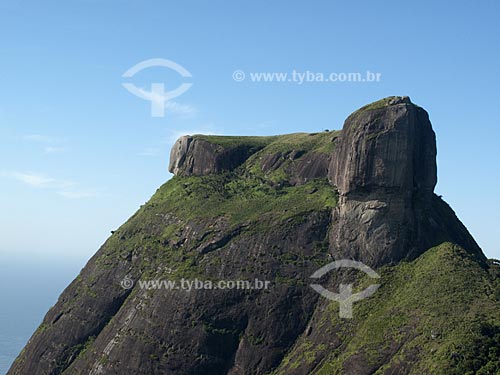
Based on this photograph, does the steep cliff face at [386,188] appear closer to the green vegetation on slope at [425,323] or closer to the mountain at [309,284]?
the mountain at [309,284]

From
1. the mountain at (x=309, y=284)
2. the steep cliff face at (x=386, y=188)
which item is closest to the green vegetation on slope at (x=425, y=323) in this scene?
the mountain at (x=309, y=284)

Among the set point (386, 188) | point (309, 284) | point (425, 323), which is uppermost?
point (386, 188)

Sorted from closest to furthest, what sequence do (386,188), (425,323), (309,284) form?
1. (425,323)
2. (386,188)
3. (309,284)

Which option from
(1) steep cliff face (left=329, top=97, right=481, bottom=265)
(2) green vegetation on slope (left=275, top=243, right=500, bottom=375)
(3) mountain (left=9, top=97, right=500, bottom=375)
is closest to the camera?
(2) green vegetation on slope (left=275, top=243, right=500, bottom=375)

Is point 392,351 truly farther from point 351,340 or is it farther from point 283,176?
point 283,176

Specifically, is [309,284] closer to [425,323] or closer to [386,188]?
[386,188]

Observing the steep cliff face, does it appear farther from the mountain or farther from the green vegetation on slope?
the green vegetation on slope

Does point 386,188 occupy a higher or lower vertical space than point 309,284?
higher

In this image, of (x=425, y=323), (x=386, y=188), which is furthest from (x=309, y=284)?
(x=425, y=323)

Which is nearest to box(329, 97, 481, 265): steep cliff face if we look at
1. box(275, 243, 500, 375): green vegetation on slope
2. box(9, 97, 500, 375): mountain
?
box(9, 97, 500, 375): mountain

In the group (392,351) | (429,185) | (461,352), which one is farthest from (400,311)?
(429,185)
